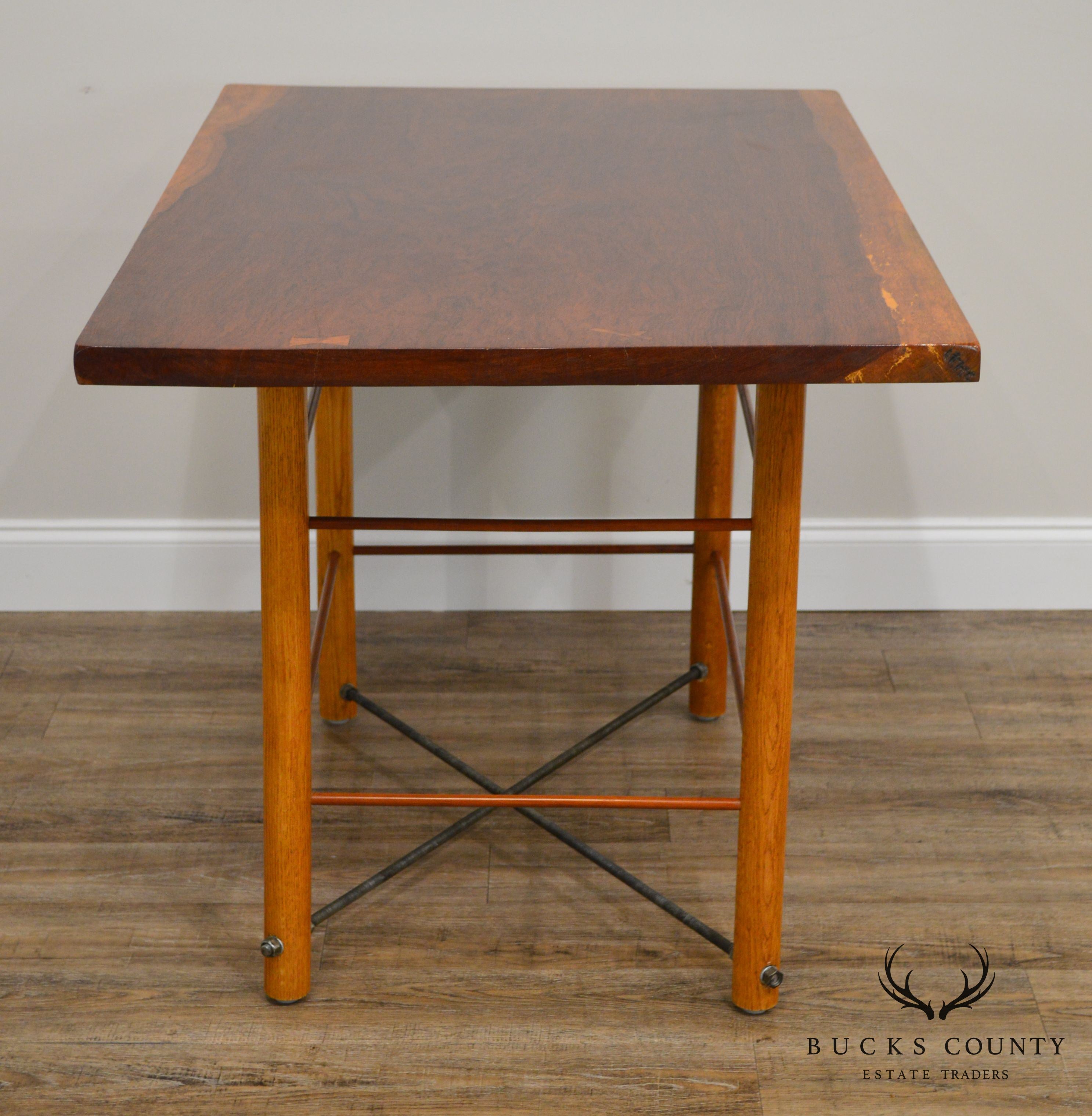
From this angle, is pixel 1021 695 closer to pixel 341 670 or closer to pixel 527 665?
pixel 527 665

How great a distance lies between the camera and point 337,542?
1.71 metres

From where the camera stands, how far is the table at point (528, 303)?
1011 mm

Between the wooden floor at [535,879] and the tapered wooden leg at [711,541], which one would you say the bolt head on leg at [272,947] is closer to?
the wooden floor at [535,879]

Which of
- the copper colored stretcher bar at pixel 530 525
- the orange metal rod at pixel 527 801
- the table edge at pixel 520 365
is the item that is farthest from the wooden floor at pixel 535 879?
the table edge at pixel 520 365

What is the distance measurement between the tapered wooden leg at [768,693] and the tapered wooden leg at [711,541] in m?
0.34

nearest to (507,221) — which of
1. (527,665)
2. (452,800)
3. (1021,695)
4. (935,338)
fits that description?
(935,338)

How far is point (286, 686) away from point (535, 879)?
18.0 inches

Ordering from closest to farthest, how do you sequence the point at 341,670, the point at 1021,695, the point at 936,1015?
the point at 936,1015
the point at 341,670
the point at 1021,695

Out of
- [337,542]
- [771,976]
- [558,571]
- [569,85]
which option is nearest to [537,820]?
[771,976]

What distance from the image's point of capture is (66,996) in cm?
137

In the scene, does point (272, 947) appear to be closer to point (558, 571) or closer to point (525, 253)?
point (525, 253)

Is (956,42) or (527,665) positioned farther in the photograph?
(527,665)

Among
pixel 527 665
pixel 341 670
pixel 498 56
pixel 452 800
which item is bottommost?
pixel 527 665

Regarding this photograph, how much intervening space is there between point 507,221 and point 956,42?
3.10 ft
